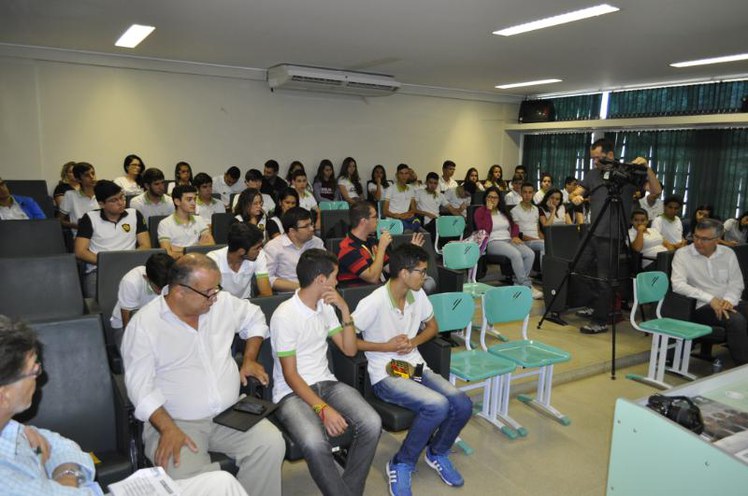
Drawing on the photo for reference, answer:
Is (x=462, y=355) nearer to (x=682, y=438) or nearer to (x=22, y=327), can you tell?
(x=682, y=438)

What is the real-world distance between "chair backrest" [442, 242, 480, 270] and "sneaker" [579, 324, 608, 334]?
1.19m

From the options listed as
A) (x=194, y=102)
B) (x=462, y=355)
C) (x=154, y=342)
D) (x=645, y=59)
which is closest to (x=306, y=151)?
(x=194, y=102)

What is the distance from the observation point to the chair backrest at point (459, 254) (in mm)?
4754

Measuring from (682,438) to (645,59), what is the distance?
20.4ft

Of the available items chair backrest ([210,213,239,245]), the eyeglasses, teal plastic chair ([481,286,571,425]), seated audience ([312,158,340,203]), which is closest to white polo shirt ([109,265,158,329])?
the eyeglasses

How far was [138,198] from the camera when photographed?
16.8 feet

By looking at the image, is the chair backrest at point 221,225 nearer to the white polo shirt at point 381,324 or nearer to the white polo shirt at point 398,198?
the white polo shirt at point 381,324

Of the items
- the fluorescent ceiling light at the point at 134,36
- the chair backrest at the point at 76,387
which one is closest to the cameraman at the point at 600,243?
the chair backrest at the point at 76,387

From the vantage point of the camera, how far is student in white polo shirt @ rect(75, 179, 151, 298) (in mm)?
3748

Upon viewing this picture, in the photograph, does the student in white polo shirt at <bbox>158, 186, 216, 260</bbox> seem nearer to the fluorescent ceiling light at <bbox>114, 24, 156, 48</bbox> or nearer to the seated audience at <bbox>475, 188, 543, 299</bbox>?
the fluorescent ceiling light at <bbox>114, 24, 156, 48</bbox>

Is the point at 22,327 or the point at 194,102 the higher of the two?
the point at 194,102

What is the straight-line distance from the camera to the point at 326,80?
7355 mm

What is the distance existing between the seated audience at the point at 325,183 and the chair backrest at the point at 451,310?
5248mm

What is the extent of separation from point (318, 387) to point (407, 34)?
401 cm
